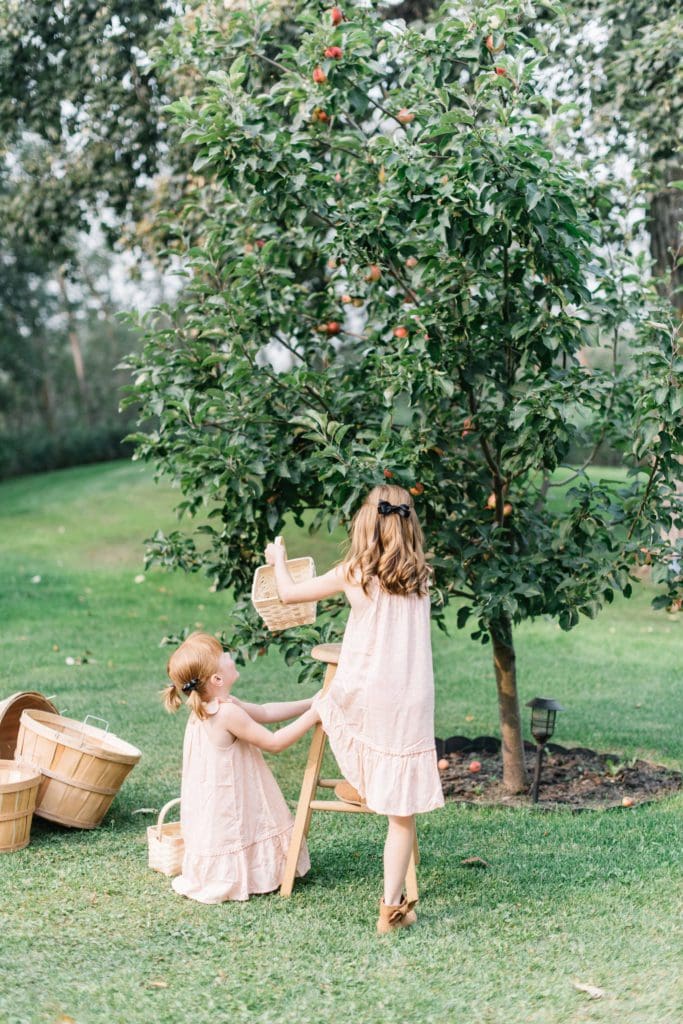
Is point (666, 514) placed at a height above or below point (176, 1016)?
above

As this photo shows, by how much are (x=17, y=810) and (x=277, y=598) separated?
A: 1.51 meters

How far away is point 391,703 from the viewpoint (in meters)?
3.81

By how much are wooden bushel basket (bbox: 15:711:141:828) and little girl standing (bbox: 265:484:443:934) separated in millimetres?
1393

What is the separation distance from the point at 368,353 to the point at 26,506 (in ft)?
51.1

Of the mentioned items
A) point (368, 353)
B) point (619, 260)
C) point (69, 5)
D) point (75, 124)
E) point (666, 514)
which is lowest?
point (666, 514)

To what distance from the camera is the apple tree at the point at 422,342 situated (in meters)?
4.53

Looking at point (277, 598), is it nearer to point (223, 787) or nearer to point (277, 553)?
point (277, 553)

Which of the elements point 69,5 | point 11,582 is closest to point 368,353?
point 69,5

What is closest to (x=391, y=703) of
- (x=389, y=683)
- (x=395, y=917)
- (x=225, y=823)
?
(x=389, y=683)

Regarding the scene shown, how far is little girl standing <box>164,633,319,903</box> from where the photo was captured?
4.11 metres

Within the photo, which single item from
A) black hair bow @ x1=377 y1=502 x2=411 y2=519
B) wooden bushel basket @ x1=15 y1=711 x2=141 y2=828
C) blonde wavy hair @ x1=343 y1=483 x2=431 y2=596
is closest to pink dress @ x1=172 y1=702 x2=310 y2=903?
wooden bushel basket @ x1=15 y1=711 x2=141 y2=828

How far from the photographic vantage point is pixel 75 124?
9758mm

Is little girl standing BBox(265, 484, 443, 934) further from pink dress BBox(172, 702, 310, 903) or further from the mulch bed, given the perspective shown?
the mulch bed

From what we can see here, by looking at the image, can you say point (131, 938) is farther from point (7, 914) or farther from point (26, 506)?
point (26, 506)
